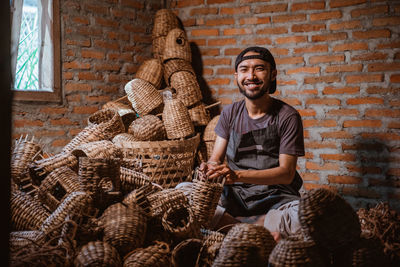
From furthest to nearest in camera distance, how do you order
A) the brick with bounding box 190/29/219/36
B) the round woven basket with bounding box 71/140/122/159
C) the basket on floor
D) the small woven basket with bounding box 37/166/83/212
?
the brick with bounding box 190/29/219/36 → the basket on floor → the round woven basket with bounding box 71/140/122/159 → the small woven basket with bounding box 37/166/83/212

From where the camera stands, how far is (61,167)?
262 centimetres

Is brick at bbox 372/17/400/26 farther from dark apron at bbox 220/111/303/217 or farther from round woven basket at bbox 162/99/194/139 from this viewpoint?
round woven basket at bbox 162/99/194/139

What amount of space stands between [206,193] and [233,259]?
1.95 ft

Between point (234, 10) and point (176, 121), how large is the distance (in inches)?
63.2

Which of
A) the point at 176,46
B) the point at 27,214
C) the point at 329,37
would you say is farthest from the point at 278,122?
the point at 176,46

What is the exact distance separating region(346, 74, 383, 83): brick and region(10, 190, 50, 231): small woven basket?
305 centimetres

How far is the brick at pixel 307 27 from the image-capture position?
3898mm

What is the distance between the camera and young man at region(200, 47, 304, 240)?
2.52 m

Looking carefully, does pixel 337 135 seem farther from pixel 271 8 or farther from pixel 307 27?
pixel 271 8

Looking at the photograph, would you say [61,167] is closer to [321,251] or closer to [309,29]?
[321,251]

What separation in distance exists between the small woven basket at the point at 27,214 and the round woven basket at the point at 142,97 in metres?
1.71

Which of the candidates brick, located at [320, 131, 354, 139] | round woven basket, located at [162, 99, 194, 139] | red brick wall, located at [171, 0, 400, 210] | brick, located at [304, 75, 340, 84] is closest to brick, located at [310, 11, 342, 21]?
red brick wall, located at [171, 0, 400, 210]

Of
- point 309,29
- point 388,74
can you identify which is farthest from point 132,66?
point 388,74

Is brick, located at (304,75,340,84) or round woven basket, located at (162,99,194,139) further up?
brick, located at (304,75,340,84)
